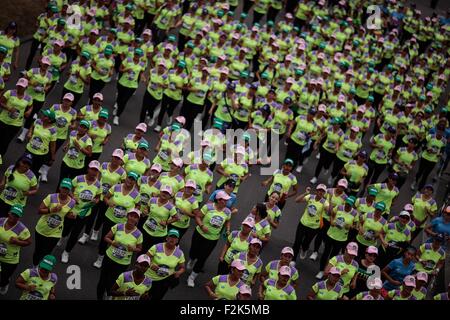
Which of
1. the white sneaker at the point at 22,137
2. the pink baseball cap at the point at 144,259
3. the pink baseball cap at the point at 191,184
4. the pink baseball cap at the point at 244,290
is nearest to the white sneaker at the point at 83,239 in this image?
the pink baseball cap at the point at 191,184

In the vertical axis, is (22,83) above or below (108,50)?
above

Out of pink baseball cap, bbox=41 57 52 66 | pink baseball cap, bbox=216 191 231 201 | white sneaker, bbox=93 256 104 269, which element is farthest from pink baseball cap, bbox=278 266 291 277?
pink baseball cap, bbox=41 57 52 66

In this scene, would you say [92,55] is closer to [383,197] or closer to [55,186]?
[55,186]

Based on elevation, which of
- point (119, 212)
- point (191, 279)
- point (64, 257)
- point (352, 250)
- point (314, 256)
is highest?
point (352, 250)

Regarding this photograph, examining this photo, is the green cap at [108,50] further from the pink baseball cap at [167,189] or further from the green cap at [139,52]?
the pink baseball cap at [167,189]

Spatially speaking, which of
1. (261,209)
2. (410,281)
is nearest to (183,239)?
(261,209)

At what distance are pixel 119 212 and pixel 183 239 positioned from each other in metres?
2.68

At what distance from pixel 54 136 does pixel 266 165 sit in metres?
6.30

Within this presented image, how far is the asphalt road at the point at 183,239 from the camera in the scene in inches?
465

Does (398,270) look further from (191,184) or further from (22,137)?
(22,137)

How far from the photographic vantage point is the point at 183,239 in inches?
550

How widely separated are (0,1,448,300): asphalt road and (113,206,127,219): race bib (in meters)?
1.22

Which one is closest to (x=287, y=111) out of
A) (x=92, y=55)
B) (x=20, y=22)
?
(x=92, y=55)

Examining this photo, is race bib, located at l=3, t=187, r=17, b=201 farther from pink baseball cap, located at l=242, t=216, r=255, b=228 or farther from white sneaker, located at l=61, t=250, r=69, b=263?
pink baseball cap, located at l=242, t=216, r=255, b=228
